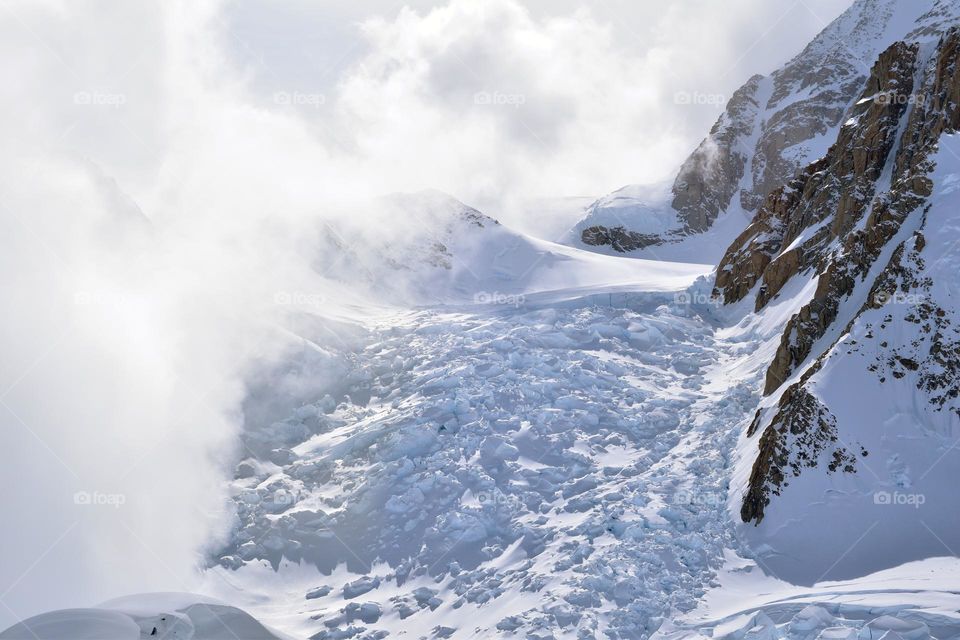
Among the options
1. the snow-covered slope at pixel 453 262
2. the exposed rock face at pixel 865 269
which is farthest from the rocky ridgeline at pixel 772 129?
the exposed rock face at pixel 865 269

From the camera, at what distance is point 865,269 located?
28.2 metres

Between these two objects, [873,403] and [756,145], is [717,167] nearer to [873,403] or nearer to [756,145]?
[756,145]

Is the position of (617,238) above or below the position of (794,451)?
above

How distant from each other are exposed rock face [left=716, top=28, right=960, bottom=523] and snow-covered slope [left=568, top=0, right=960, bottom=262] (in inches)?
1577

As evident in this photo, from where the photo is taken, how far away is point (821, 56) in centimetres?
9194

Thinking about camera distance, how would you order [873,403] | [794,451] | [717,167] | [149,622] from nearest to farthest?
[149,622]
[794,451]
[873,403]
[717,167]

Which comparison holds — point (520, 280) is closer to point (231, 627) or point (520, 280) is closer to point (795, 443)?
point (795, 443)

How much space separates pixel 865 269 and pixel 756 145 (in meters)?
67.2

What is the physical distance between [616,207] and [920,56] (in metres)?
51.5

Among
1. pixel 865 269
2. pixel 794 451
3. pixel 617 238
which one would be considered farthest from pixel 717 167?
pixel 794 451

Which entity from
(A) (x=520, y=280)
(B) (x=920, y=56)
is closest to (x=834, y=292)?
(B) (x=920, y=56)

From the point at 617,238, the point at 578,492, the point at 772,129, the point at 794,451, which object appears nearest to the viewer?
the point at 794,451

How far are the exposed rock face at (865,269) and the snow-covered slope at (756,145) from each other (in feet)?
131

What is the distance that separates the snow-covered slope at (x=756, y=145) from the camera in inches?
3273
